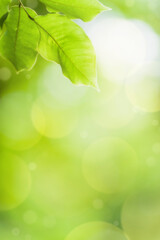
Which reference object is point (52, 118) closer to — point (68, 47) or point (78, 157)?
point (78, 157)

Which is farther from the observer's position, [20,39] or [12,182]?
[12,182]

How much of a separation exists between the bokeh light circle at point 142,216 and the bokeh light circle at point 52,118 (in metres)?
2.22

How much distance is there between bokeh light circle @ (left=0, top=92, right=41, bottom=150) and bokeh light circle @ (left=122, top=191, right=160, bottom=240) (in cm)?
266

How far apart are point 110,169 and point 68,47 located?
5.67 m

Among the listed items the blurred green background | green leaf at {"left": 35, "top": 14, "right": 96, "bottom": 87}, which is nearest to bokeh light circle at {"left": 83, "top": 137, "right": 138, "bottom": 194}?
the blurred green background

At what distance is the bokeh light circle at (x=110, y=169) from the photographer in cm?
579

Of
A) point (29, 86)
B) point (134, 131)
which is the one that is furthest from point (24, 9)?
point (134, 131)

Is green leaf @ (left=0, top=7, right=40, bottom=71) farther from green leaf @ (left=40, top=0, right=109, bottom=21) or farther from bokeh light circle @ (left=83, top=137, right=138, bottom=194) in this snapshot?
bokeh light circle @ (left=83, top=137, right=138, bottom=194)

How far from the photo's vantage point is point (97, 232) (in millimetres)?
5785

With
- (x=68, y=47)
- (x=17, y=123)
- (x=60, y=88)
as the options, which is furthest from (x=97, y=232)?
(x=68, y=47)

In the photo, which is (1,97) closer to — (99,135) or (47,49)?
(99,135)

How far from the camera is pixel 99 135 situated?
217 inches

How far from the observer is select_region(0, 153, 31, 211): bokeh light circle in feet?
17.4

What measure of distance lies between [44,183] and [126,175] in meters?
1.79
